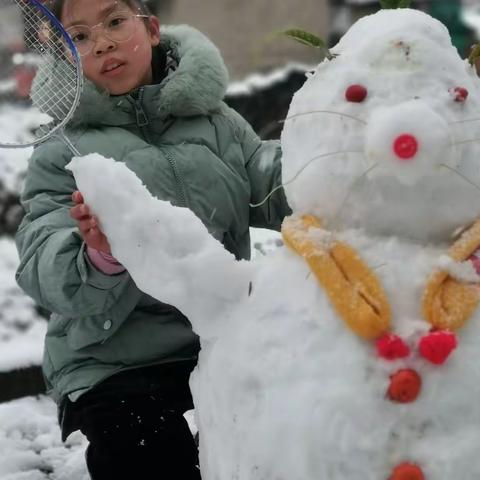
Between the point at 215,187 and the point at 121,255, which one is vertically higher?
the point at 121,255

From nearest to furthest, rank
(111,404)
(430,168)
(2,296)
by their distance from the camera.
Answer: (430,168), (111,404), (2,296)

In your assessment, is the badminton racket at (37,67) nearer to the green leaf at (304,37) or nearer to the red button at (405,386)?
the green leaf at (304,37)

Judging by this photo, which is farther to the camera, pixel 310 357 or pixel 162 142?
pixel 162 142

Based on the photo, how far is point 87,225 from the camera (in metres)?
1.22

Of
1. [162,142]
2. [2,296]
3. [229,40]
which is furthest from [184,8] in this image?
[162,142]

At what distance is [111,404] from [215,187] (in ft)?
1.56

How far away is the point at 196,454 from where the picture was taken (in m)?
1.67

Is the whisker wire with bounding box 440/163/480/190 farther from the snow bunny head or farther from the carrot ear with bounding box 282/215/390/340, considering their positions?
the carrot ear with bounding box 282/215/390/340

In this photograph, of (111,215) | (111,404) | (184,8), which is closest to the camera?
(111,215)

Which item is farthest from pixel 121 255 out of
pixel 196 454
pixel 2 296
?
pixel 2 296

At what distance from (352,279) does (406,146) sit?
19 cm

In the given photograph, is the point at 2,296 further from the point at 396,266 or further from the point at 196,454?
the point at 396,266

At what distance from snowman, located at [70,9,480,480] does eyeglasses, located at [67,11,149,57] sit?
15.8 inches

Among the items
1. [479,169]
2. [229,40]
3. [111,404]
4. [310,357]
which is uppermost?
[479,169]
